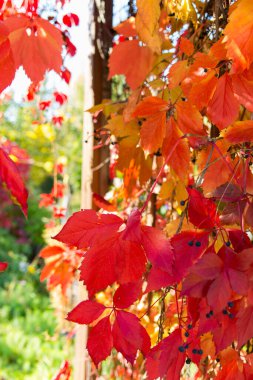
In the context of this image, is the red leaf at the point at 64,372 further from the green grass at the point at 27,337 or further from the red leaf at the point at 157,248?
the green grass at the point at 27,337

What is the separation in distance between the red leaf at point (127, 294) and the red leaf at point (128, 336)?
0.01 m

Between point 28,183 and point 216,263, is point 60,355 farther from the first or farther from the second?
point 28,183

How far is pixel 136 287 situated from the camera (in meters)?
1.00

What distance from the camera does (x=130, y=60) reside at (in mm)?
1396

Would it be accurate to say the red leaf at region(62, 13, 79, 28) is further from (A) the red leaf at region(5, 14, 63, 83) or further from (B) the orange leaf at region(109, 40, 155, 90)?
(A) the red leaf at region(5, 14, 63, 83)

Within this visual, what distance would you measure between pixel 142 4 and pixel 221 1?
0.26 meters

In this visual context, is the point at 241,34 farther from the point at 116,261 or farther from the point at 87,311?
the point at 87,311

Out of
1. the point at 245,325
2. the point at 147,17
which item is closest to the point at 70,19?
the point at 147,17

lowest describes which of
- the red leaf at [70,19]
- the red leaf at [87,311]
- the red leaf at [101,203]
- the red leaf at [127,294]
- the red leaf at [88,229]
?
the red leaf at [87,311]

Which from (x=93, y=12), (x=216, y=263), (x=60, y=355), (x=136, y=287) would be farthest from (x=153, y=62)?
(x=60, y=355)

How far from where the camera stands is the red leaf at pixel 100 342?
0.97 m

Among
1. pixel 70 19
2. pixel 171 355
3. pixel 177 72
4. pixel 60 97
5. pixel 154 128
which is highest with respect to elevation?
pixel 70 19

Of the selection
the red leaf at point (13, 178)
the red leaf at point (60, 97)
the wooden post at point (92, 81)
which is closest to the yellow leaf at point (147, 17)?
the red leaf at point (13, 178)

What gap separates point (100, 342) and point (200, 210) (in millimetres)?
279
